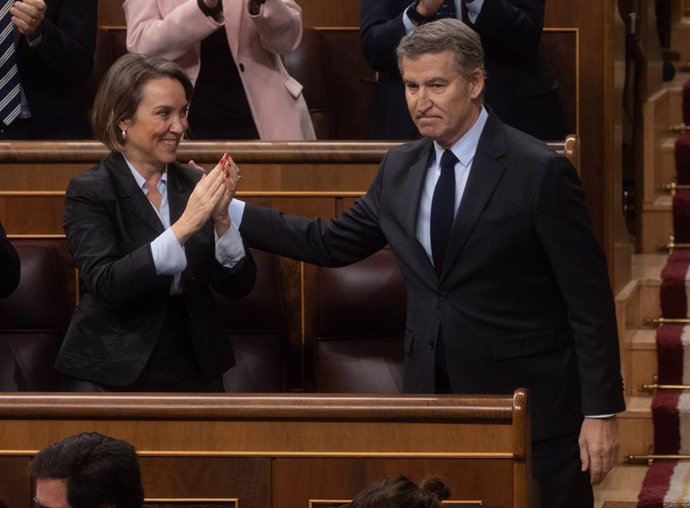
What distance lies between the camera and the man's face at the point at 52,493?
3.88 feet

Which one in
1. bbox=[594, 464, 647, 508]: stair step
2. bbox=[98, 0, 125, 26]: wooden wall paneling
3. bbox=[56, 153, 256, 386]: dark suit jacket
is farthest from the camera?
bbox=[98, 0, 125, 26]: wooden wall paneling

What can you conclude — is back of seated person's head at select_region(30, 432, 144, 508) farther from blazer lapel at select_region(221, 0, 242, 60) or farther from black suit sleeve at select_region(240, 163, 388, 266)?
blazer lapel at select_region(221, 0, 242, 60)

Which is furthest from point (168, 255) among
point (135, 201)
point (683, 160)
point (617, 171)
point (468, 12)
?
point (683, 160)

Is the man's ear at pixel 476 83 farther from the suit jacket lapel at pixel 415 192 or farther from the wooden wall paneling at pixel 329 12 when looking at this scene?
the wooden wall paneling at pixel 329 12

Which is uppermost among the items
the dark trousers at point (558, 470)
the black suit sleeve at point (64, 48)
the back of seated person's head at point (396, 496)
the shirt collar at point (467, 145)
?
A: the black suit sleeve at point (64, 48)

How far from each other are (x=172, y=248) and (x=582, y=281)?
416 millimetres

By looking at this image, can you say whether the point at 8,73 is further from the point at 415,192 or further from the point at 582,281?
the point at 582,281

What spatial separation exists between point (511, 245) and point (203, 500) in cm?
38

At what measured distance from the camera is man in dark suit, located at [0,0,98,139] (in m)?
2.07

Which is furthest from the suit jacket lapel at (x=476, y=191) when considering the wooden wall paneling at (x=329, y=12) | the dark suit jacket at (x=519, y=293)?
the wooden wall paneling at (x=329, y=12)

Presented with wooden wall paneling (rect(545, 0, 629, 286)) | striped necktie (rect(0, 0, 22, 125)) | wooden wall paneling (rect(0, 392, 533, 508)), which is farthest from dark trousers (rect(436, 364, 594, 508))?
striped necktie (rect(0, 0, 22, 125))

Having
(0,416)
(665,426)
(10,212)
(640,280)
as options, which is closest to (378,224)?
(0,416)

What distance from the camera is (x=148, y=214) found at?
1.62 m

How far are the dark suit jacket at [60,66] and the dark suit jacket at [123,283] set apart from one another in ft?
1.59
